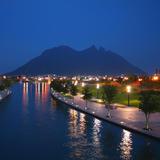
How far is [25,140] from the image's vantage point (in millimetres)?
25953

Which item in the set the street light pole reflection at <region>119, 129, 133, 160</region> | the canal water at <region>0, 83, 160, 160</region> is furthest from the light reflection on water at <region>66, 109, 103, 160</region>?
the street light pole reflection at <region>119, 129, 133, 160</region>

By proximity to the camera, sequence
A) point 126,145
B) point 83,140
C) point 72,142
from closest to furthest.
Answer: point 126,145 → point 72,142 → point 83,140

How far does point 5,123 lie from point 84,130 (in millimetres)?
7774

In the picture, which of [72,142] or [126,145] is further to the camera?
[72,142]

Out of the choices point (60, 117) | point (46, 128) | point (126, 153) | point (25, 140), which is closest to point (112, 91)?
point (60, 117)

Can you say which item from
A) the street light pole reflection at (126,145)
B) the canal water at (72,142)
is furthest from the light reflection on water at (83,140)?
the street light pole reflection at (126,145)

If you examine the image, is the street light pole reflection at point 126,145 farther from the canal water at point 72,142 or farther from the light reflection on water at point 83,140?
the light reflection on water at point 83,140

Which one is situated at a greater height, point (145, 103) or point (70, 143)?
point (145, 103)

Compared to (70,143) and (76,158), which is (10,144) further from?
(76,158)

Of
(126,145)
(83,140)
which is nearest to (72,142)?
(83,140)

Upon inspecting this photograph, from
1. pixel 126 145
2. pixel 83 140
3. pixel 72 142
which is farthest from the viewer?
pixel 83 140

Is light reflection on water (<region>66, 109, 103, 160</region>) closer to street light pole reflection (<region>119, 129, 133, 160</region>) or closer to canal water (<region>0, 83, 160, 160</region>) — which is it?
canal water (<region>0, 83, 160, 160</region>)

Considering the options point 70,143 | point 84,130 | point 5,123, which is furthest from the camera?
point 5,123

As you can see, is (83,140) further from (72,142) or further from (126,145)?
(126,145)
